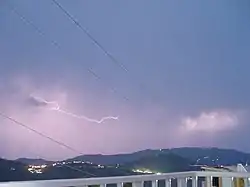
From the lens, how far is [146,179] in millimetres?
2135

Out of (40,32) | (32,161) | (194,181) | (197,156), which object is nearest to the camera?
(194,181)

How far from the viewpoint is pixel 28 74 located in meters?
4.71

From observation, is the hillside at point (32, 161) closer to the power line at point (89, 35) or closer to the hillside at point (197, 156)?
the hillside at point (197, 156)

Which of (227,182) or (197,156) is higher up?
(197,156)

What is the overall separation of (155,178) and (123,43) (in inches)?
115

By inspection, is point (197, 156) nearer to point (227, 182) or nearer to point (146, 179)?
point (227, 182)

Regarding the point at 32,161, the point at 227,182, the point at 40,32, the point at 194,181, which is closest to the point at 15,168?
the point at 32,161

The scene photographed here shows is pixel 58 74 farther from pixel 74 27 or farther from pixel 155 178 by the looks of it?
pixel 155 178

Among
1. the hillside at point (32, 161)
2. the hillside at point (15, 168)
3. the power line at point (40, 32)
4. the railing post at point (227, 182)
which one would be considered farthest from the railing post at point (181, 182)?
the hillside at point (32, 161)

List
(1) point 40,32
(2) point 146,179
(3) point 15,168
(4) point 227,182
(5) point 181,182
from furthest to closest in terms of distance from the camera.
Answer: (1) point 40,32
(3) point 15,168
(4) point 227,182
(5) point 181,182
(2) point 146,179

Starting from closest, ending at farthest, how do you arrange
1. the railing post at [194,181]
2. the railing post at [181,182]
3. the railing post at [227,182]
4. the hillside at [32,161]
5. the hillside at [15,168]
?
the railing post at [181,182] < the railing post at [194,181] < the railing post at [227,182] < the hillside at [15,168] < the hillside at [32,161]

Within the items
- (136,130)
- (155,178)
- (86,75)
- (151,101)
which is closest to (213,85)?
(151,101)

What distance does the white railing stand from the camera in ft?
4.44

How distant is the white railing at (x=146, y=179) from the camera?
135cm
